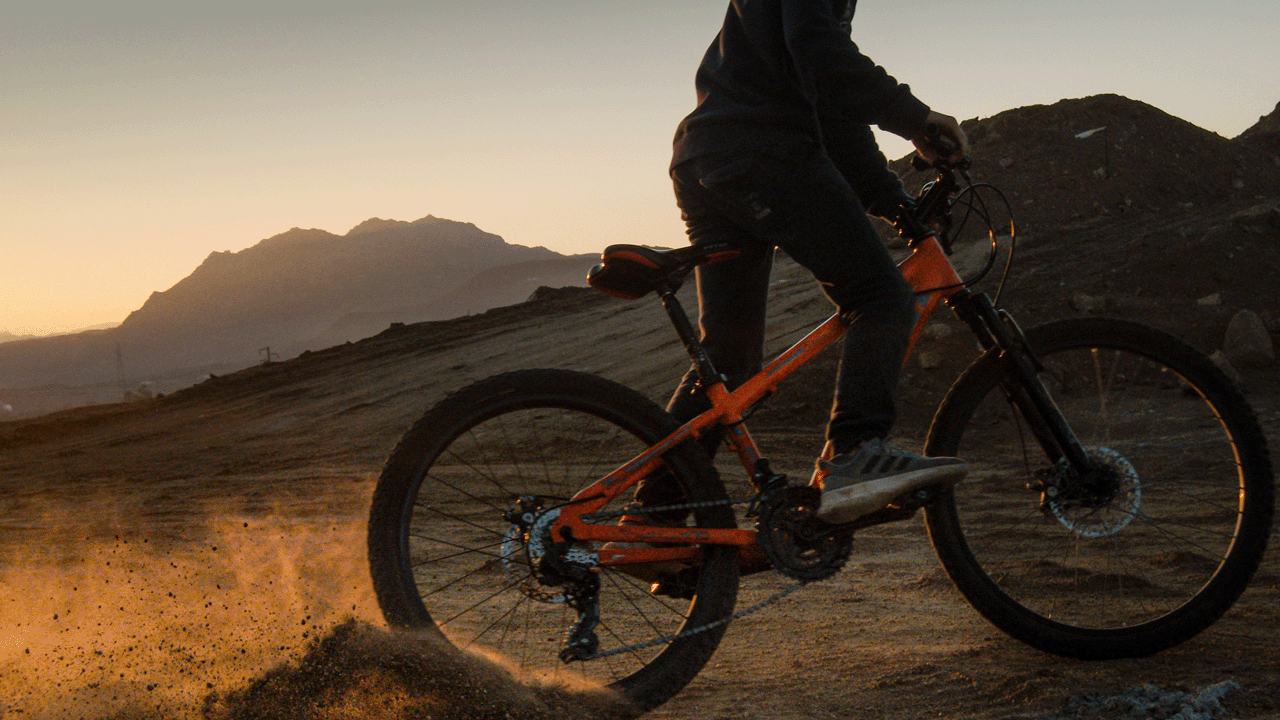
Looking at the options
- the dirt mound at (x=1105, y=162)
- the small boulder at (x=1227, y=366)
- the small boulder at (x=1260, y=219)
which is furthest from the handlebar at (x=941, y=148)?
the dirt mound at (x=1105, y=162)

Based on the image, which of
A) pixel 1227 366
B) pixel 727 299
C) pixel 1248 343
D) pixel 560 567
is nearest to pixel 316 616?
pixel 560 567

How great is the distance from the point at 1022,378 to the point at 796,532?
84 cm

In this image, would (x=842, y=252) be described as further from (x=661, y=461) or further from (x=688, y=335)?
(x=661, y=461)

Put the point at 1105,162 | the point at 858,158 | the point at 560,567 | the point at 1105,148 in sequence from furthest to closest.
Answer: the point at 1105,148
the point at 1105,162
the point at 858,158
the point at 560,567

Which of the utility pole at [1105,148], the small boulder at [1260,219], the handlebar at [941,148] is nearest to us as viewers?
the handlebar at [941,148]

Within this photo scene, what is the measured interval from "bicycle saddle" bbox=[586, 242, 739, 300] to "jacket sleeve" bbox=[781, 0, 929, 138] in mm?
531

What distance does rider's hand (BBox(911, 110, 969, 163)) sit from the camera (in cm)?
239

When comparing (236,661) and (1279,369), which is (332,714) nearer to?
(236,661)

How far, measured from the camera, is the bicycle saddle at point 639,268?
232cm

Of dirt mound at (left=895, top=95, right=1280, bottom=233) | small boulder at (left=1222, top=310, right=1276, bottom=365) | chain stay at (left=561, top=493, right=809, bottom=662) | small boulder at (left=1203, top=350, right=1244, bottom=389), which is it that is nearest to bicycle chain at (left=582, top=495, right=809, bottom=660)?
chain stay at (left=561, top=493, right=809, bottom=662)

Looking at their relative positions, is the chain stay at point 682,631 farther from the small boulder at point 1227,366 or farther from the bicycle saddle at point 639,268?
the small boulder at point 1227,366

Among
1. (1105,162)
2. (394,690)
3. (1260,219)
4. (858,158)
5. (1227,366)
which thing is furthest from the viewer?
(1105,162)

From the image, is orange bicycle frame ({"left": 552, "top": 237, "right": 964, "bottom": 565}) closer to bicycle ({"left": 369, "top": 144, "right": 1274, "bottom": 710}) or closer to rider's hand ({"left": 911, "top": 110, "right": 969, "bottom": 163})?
bicycle ({"left": 369, "top": 144, "right": 1274, "bottom": 710})

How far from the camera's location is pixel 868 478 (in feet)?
7.58
